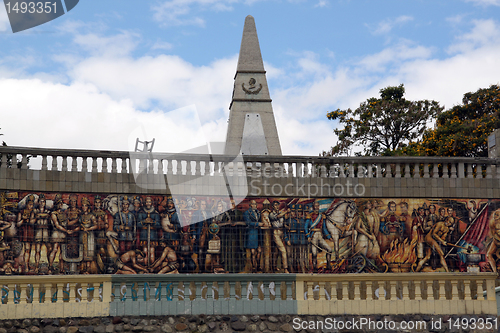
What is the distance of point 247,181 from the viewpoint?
1622 cm

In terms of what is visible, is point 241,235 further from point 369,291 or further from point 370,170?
point 370,170

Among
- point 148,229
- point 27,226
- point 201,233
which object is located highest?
point 27,226

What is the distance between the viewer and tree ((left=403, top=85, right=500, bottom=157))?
96.0ft

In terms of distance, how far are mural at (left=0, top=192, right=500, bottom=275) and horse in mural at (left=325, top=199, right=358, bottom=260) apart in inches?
1.1

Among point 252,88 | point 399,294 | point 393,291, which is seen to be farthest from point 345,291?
point 252,88

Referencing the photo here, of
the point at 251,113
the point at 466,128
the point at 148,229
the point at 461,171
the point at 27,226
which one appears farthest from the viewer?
the point at 466,128

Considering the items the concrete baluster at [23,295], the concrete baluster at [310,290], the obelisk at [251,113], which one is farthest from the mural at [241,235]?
the obelisk at [251,113]

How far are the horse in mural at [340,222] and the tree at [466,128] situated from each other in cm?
1487

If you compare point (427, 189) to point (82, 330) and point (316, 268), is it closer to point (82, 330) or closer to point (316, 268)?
point (316, 268)

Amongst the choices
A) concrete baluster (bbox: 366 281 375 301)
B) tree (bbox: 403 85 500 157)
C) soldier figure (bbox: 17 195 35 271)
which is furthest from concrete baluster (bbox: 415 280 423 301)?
tree (bbox: 403 85 500 157)

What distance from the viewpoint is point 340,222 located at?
639 inches

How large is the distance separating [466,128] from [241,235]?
61.0ft

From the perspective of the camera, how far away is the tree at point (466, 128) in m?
29.2

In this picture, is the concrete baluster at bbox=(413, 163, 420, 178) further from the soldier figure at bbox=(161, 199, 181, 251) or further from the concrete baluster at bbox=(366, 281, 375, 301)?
the soldier figure at bbox=(161, 199, 181, 251)
